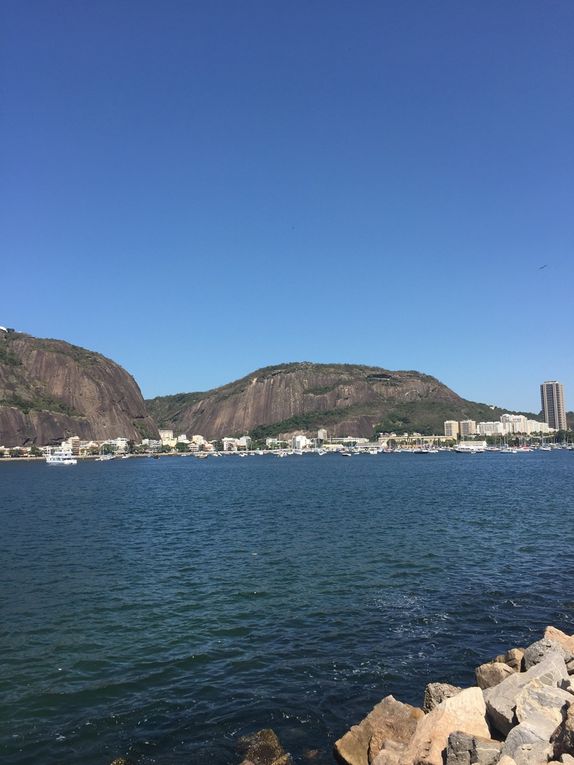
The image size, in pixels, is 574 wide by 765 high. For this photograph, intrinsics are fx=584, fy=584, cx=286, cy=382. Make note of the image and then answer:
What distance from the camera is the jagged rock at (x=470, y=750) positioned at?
287 inches

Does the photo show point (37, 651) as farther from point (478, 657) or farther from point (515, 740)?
point (515, 740)

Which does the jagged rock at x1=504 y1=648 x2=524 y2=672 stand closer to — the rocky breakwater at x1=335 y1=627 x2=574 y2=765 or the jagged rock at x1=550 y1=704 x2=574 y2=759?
the rocky breakwater at x1=335 y1=627 x2=574 y2=765

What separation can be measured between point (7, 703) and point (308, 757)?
21.3 ft

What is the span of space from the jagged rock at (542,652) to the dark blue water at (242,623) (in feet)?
8.03

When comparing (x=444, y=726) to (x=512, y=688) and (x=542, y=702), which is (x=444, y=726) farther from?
(x=542, y=702)

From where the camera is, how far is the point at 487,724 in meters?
8.59

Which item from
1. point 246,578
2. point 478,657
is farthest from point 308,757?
point 246,578

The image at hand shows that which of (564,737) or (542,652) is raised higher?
(564,737)

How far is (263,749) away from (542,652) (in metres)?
5.18

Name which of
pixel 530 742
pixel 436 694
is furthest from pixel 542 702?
pixel 436 694

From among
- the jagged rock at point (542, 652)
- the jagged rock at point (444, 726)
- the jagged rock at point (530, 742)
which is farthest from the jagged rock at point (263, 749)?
the jagged rock at point (542, 652)

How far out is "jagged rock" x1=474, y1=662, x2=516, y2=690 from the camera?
1052 cm

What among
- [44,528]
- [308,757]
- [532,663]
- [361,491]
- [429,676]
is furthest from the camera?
[361,491]

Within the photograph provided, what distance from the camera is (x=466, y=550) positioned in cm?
2681
